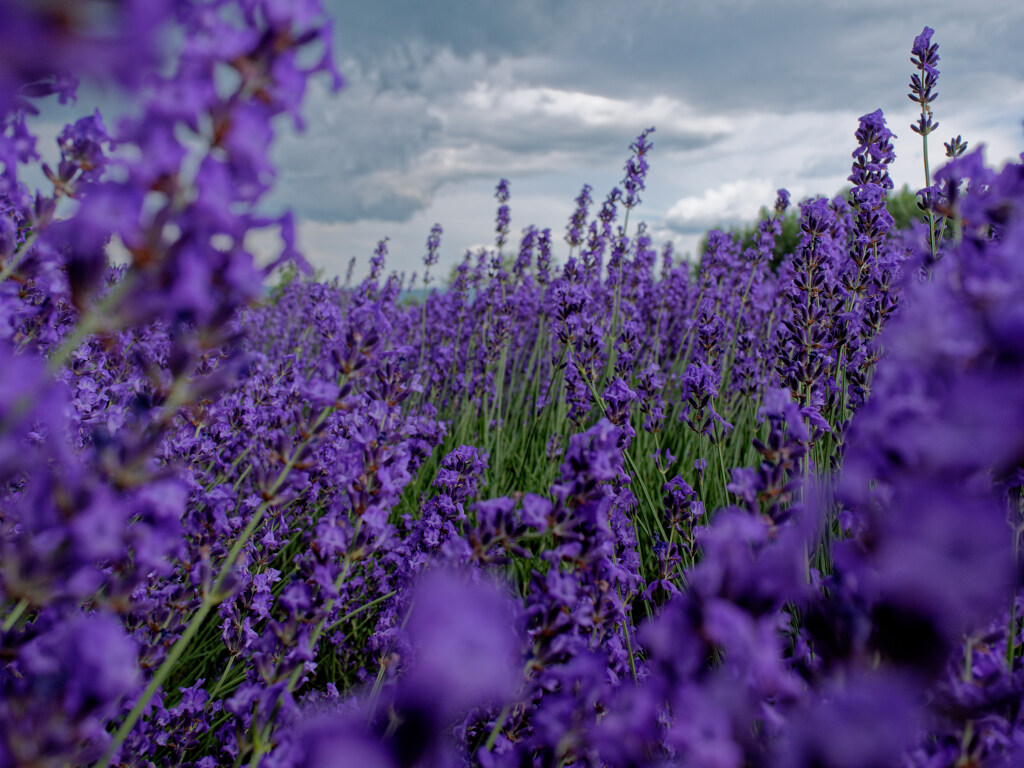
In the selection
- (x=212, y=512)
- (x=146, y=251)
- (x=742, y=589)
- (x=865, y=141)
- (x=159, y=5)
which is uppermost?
(x=865, y=141)

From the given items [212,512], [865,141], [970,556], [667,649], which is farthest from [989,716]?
[865,141]

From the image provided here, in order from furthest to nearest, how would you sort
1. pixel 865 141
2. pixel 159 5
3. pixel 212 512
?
pixel 865 141 < pixel 212 512 < pixel 159 5

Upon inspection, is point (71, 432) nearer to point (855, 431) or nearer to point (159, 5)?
point (159, 5)

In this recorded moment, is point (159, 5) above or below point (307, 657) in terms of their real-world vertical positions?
above

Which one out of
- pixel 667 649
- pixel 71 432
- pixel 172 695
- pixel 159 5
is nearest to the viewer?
pixel 159 5

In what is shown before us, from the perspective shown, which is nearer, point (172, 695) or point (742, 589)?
point (742, 589)

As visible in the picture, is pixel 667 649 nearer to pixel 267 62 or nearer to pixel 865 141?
pixel 267 62

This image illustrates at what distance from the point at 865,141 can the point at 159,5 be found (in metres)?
3.38

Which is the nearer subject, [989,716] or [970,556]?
[970,556]

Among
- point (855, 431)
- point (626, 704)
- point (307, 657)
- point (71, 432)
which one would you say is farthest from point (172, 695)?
point (855, 431)

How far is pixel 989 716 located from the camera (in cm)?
73

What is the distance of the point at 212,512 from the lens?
142 centimetres

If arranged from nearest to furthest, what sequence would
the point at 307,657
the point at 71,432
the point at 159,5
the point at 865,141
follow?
the point at 159,5, the point at 307,657, the point at 71,432, the point at 865,141

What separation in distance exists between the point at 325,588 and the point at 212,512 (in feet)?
1.70
